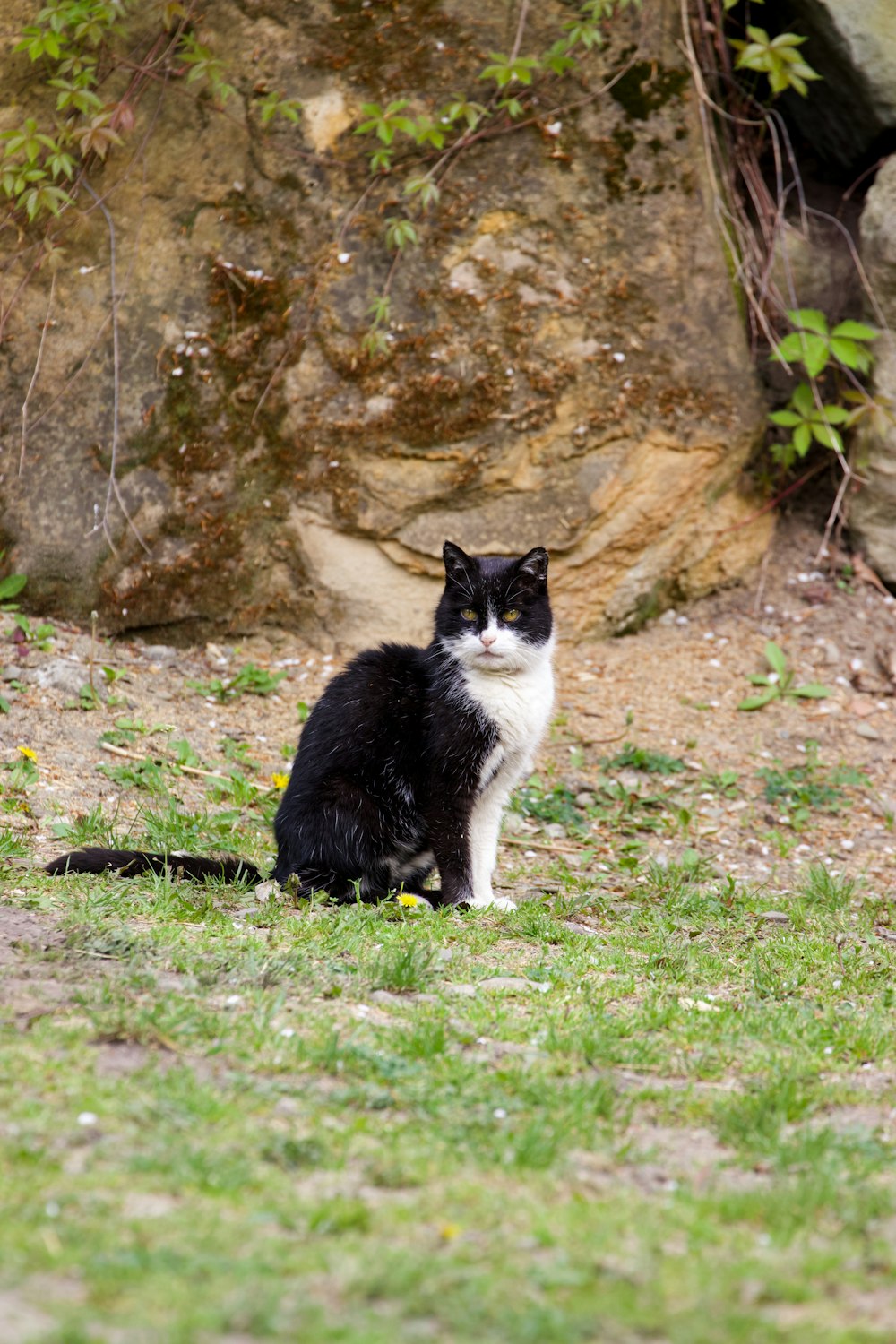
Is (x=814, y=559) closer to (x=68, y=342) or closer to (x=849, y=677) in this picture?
(x=849, y=677)

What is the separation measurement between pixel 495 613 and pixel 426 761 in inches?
25.6

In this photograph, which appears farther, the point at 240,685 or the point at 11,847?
A: the point at 240,685

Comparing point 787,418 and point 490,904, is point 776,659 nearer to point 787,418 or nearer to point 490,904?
point 787,418

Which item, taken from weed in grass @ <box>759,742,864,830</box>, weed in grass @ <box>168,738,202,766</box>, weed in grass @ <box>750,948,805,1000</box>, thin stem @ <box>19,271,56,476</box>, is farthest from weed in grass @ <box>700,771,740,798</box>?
thin stem @ <box>19,271,56,476</box>

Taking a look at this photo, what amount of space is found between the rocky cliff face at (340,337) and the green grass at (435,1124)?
294 cm

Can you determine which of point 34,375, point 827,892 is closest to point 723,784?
point 827,892

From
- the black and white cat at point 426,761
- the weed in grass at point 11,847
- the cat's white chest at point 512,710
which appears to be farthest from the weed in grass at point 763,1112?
the weed in grass at point 11,847

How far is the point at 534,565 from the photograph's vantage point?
5332 mm

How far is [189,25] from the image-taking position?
24.2 feet

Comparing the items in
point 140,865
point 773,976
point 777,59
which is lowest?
point 140,865

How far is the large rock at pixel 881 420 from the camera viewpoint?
7754mm

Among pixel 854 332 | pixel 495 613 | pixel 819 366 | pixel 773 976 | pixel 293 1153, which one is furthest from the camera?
pixel 854 332

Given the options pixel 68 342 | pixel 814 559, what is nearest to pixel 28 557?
pixel 68 342

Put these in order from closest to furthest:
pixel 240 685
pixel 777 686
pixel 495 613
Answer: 1. pixel 495 613
2. pixel 240 685
3. pixel 777 686
